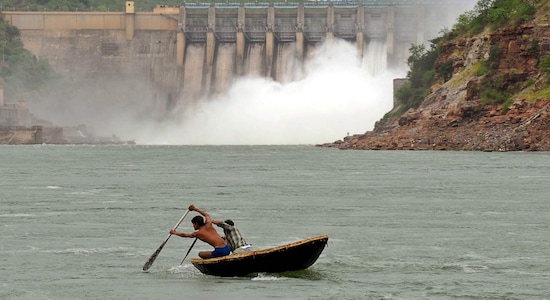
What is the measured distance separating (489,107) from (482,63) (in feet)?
35.7

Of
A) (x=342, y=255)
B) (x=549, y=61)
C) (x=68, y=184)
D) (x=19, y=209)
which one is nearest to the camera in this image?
(x=342, y=255)

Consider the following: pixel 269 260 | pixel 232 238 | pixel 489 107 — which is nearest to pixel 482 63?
pixel 489 107

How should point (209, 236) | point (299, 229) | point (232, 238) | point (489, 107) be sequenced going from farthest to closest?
point (489, 107) → point (299, 229) → point (232, 238) → point (209, 236)

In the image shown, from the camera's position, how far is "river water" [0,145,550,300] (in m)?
48.6

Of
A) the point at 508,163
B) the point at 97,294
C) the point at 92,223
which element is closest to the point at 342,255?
the point at 97,294

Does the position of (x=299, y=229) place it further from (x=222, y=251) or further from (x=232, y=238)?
(x=222, y=251)

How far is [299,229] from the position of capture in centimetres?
6469

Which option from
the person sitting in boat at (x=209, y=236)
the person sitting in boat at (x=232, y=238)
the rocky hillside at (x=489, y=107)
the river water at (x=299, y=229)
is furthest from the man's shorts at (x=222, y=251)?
the rocky hillside at (x=489, y=107)

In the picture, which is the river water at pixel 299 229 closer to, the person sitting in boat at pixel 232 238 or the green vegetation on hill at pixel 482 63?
the person sitting in boat at pixel 232 238

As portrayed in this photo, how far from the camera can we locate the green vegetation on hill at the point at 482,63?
156 meters

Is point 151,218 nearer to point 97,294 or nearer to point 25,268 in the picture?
point 25,268

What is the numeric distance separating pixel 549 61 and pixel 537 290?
107 meters

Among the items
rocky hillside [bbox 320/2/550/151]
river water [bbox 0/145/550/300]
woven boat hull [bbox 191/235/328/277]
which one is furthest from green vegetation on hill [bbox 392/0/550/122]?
woven boat hull [bbox 191/235/328/277]

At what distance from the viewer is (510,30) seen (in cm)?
16050
